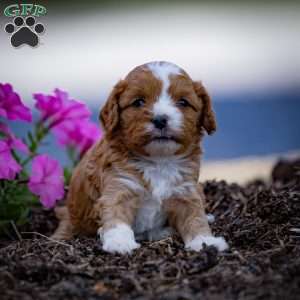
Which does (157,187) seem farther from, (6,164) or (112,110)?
(6,164)

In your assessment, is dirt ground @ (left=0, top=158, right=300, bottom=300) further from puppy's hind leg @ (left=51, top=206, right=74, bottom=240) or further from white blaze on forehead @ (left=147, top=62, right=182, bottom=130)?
white blaze on forehead @ (left=147, top=62, right=182, bottom=130)

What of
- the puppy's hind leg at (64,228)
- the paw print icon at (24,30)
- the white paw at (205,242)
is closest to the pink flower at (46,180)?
the puppy's hind leg at (64,228)

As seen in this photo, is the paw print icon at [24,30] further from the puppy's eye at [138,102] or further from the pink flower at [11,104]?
the puppy's eye at [138,102]

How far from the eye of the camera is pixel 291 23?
23.9 meters

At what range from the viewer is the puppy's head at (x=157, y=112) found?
5707 millimetres

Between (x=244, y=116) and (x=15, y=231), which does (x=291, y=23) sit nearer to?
(x=244, y=116)

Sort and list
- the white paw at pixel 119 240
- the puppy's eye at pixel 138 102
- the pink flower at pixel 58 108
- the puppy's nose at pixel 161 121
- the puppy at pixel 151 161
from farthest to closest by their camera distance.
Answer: the pink flower at pixel 58 108, the puppy's eye at pixel 138 102, the puppy at pixel 151 161, the puppy's nose at pixel 161 121, the white paw at pixel 119 240

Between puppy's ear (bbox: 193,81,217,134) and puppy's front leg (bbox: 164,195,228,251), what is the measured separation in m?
0.63

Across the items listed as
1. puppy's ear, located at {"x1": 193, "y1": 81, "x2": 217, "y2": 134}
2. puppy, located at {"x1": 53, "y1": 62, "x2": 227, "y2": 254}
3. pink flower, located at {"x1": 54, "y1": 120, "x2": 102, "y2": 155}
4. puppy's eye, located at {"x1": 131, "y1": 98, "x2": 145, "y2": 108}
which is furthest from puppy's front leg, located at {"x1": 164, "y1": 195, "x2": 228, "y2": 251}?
pink flower, located at {"x1": 54, "y1": 120, "x2": 102, "y2": 155}

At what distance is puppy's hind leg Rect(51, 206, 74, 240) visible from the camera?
263 inches

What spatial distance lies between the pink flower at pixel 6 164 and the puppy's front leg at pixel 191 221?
1.38 metres

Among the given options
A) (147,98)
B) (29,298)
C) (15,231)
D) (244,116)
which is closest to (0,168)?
(15,231)

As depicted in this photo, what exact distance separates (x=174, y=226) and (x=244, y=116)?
36.1ft

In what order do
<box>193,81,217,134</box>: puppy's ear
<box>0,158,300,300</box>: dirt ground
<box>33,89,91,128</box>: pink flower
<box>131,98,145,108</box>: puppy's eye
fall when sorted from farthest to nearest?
<box>33,89,91,128</box>: pink flower
<box>193,81,217,134</box>: puppy's ear
<box>131,98,145,108</box>: puppy's eye
<box>0,158,300,300</box>: dirt ground
